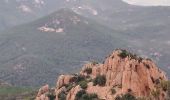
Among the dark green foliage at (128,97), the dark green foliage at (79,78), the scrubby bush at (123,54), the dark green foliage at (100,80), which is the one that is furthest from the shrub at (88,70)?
the dark green foliage at (128,97)

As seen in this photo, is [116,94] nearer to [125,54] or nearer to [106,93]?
[106,93]

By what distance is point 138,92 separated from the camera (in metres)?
126

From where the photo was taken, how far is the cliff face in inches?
4990

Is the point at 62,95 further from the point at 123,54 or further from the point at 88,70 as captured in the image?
the point at 88,70

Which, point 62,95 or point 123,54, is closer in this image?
point 123,54

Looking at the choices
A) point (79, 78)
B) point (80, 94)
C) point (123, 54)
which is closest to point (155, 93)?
point (123, 54)

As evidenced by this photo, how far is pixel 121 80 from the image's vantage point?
129 metres

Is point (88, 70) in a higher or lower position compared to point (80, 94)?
higher

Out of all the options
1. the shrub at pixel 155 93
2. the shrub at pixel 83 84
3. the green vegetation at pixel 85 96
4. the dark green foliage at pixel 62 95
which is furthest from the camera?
the dark green foliage at pixel 62 95

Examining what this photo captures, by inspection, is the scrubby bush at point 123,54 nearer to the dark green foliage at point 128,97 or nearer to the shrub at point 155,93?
the dark green foliage at point 128,97

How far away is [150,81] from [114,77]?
8.11 m

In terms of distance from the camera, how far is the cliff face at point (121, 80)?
126750 mm

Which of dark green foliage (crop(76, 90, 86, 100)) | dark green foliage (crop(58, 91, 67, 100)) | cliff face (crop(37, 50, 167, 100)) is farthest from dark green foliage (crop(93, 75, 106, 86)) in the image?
dark green foliage (crop(58, 91, 67, 100))

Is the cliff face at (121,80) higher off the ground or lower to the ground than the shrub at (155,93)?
higher
